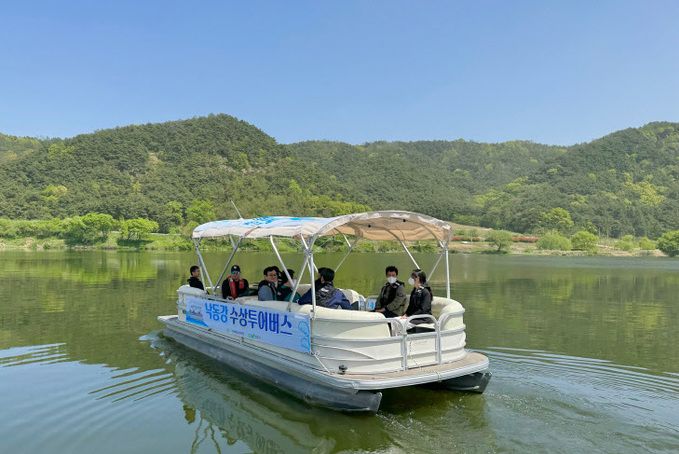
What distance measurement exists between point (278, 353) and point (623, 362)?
736 centimetres

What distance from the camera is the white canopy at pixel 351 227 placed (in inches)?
304

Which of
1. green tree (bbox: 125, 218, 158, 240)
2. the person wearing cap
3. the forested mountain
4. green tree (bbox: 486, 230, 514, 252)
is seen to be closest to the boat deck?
the person wearing cap

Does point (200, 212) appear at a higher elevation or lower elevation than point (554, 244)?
higher

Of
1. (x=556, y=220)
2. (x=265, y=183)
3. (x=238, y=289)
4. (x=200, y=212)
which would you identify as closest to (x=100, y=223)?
(x=200, y=212)

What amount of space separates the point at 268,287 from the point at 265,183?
133784 millimetres

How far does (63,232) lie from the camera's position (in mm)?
87750

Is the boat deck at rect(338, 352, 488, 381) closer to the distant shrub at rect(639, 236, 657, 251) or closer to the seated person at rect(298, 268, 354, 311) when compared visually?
the seated person at rect(298, 268, 354, 311)

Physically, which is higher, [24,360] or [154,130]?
[154,130]

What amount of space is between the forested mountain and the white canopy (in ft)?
326

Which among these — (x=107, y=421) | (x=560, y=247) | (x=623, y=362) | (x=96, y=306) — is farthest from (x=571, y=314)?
(x=560, y=247)

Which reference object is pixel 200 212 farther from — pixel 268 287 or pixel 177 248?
pixel 268 287

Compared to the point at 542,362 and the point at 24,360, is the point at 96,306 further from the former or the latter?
the point at 542,362

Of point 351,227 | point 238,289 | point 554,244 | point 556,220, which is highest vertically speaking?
point 556,220

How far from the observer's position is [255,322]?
883 cm
